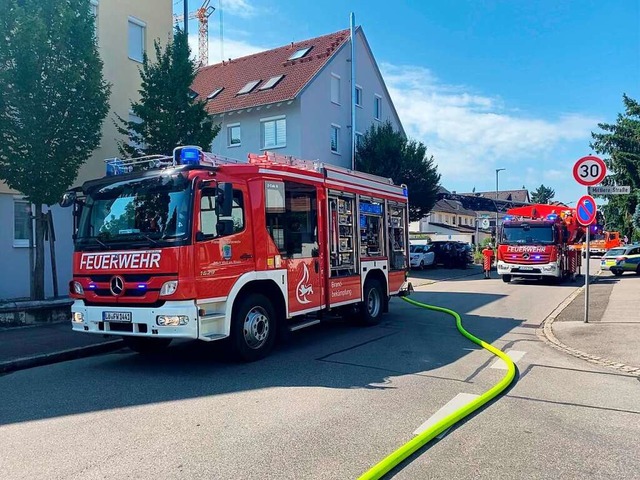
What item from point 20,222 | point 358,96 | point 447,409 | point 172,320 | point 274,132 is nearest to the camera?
point 447,409

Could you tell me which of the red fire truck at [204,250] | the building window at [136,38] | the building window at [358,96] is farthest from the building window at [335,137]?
the red fire truck at [204,250]

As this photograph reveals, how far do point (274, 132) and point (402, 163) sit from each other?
6.74 meters

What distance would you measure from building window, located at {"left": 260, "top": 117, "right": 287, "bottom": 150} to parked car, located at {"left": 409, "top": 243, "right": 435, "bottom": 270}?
32.3 feet

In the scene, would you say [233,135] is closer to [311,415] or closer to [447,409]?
[311,415]

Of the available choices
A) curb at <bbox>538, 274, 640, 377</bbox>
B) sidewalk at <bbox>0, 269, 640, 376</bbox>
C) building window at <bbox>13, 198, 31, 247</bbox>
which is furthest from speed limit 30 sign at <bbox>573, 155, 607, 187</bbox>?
building window at <bbox>13, 198, 31, 247</bbox>

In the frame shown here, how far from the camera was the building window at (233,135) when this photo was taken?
96.0 feet

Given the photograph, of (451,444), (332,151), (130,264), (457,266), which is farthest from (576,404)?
(457,266)

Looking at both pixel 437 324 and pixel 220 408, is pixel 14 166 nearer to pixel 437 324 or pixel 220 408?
pixel 220 408

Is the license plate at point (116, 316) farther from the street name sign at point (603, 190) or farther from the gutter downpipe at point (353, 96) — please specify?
the gutter downpipe at point (353, 96)

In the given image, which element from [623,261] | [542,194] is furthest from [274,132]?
[542,194]

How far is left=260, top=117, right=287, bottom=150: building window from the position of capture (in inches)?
1086

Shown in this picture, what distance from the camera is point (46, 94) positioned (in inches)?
447

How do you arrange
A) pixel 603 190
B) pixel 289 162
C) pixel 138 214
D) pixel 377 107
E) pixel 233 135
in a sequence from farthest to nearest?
pixel 377 107, pixel 233 135, pixel 603 190, pixel 289 162, pixel 138 214

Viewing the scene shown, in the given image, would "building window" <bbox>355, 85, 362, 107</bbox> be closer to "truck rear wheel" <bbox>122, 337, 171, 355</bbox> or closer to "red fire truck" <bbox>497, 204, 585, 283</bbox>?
"red fire truck" <bbox>497, 204, 585, 283</bbox>
